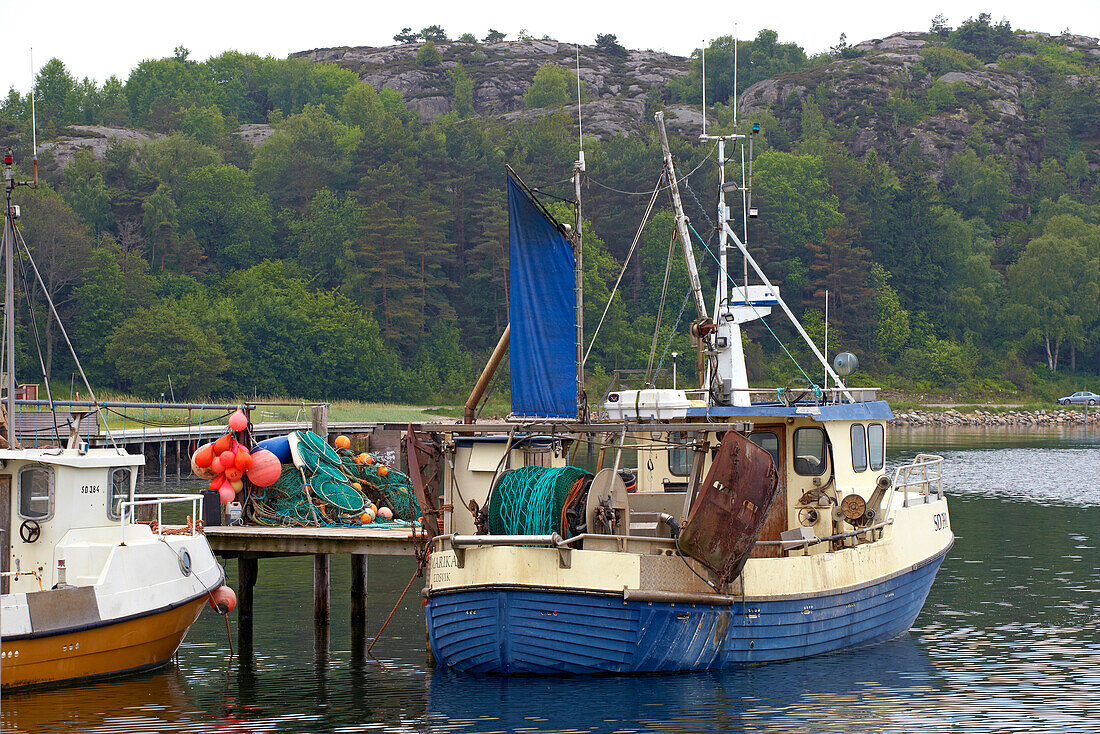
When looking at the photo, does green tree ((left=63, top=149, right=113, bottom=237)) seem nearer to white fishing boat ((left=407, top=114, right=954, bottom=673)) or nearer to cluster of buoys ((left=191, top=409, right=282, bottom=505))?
cluster of buoys ((left=191, top=409, right=282, bottom=505))

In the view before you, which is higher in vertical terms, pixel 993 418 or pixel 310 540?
pixel 310 540

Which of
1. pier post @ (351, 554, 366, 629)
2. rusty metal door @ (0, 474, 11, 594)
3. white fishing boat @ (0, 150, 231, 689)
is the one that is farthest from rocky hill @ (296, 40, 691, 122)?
rusty metal door @ (0, 474, 11, 594)

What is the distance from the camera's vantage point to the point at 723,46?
155000mm

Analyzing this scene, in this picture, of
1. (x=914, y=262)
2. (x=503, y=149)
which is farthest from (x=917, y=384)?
(x=503, y=149)

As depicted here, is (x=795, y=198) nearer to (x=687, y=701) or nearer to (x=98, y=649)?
(x=687, y=701)

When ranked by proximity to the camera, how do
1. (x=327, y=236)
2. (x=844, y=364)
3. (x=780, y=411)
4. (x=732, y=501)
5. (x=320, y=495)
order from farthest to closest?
(x=327, y=236)
(x=320, y=495)
(x=844, y=364)
(x=780, y=411)
(x=732, y=501)

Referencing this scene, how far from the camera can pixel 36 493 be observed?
15250 mm

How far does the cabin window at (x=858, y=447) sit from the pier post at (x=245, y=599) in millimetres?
8998

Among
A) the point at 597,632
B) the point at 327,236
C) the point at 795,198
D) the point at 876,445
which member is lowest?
the point at 597,632

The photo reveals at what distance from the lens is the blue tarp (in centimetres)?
1798

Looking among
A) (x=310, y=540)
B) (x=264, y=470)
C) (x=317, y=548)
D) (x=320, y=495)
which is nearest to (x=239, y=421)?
(x=264, y=470)

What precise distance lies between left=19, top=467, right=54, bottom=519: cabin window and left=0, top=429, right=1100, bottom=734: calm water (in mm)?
2171

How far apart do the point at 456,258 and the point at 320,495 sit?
6857cm

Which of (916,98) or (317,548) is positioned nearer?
(317,548)
